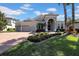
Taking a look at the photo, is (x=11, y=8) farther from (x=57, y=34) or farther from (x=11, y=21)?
(x=57, y=34)

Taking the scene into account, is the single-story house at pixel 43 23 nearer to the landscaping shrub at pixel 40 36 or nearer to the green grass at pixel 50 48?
the landscaping shrub at pixel 40 36

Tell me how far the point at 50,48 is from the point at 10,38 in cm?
187

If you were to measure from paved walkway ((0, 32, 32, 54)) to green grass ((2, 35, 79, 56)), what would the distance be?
0.23 m

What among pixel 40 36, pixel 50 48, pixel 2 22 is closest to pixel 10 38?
pixel 2 22

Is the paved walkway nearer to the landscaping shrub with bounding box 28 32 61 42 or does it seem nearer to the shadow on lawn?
the shadow on lawn

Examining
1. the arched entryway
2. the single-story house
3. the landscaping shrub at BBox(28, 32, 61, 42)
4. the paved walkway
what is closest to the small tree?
the paved walkway

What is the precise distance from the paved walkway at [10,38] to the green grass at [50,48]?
227 mm

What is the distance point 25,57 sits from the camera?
11.3 meters

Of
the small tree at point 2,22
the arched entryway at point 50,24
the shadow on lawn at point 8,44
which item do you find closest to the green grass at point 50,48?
the shadow on lawn at point 8,44

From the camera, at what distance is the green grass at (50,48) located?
37.6ft

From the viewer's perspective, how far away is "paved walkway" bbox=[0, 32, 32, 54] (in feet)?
38.8

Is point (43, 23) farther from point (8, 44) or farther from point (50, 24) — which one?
point (8, 44)

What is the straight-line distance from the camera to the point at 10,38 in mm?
11922

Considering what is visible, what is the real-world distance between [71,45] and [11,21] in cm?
296
